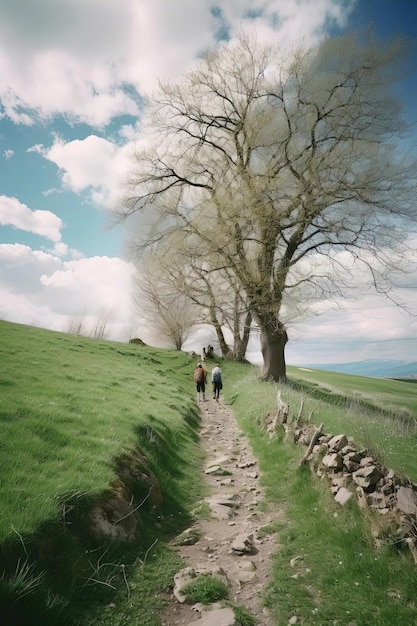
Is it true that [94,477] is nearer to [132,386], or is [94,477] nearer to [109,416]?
[109,416]

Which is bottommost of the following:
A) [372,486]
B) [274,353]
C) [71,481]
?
[71,481]

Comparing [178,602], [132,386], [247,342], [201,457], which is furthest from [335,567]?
[247,342]

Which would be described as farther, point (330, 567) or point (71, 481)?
point (71, 481)

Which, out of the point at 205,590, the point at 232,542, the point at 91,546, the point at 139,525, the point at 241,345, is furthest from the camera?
the point at 241,345

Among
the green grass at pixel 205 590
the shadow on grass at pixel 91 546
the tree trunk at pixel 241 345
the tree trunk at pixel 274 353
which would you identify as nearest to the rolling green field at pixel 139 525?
the shadow on grass at pixel 91 546

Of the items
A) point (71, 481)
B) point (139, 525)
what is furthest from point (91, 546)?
point (139, 525)

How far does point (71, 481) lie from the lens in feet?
19.6

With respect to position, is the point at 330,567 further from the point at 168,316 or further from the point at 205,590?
the point at 168,316

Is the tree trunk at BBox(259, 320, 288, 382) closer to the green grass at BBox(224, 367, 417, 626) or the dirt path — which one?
the dirt path

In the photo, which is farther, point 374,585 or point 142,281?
point 142,281

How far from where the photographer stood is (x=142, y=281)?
4347 cm

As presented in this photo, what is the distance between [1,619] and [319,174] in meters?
20.4

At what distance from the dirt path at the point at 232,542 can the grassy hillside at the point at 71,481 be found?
2.14ft

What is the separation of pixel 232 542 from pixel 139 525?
1.66 metres
